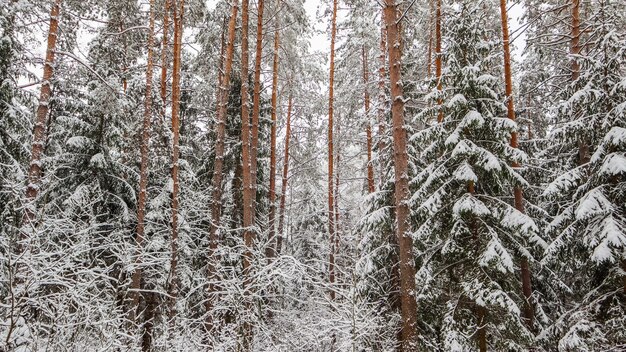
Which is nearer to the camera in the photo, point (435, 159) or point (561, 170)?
point (435, 159)

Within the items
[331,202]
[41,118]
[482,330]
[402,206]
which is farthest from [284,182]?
[482,330]

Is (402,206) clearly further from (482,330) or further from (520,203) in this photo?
(520,203)

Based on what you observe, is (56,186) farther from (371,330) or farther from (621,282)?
(621,282)

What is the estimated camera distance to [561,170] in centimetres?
1109

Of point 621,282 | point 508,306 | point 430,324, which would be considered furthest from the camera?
point 430,324

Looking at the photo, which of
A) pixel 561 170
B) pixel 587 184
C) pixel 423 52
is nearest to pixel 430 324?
pixel 587 184

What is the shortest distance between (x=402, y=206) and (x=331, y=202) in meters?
8.98

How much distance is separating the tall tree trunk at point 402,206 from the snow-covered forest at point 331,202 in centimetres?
4

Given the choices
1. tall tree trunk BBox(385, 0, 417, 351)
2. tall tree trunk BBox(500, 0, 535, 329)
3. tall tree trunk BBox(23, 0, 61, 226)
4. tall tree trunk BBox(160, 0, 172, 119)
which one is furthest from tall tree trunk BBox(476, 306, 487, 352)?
tall tree trunk BBox(160, 0, 172, 119)

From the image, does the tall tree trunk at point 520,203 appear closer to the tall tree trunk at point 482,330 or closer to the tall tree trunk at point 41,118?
the tall tree trunk at point 482,330

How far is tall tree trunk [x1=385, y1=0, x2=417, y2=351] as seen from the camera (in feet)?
25.2

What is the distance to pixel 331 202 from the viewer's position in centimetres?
1706

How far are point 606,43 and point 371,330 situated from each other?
8.33m

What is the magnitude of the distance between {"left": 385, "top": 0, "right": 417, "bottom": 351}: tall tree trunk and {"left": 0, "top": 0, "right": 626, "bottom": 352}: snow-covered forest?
0.13ft
